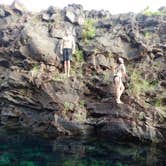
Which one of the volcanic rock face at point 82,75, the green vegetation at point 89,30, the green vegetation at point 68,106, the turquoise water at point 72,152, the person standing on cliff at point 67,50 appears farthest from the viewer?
the green vegetation at point 89,30

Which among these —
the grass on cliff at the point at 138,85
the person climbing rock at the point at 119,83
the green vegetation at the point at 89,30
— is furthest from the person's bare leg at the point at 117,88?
the green vegetation at the point at 89,30

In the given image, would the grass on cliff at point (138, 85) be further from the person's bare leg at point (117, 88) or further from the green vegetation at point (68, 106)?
the green vegetation at point (68, 106)

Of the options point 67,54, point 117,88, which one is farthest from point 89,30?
point 117,88

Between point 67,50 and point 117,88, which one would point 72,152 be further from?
point 67,50

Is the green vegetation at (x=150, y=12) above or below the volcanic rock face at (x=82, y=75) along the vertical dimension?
above

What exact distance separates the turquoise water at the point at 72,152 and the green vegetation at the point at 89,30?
10070mm

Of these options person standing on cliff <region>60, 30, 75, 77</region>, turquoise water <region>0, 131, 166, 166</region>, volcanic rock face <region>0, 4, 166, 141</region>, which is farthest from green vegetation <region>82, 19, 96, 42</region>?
turquoise water <region>0, 131, 166, 166</region>

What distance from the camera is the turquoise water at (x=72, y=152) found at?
45.0 ft

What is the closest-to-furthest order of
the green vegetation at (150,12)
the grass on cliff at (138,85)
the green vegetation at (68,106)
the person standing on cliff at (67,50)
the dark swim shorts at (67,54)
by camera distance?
the green vegetation at (68,106) < the grass on cliff at (138,85) < the person standing on cliff at (67,50) < the dark swim shorts at (67,54) < the green vegetation at (150,12)

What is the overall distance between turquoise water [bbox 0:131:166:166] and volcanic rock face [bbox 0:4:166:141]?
141 centimetres

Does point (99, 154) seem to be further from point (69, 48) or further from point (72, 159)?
point (69, 48)

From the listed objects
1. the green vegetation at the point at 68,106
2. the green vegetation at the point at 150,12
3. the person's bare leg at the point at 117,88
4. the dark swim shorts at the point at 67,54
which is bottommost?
the green vegetation at the point at 68,106

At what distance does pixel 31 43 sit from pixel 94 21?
6.76 metres

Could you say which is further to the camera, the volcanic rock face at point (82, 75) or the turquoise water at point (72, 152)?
the volcanic rock face at point (82, 75)
